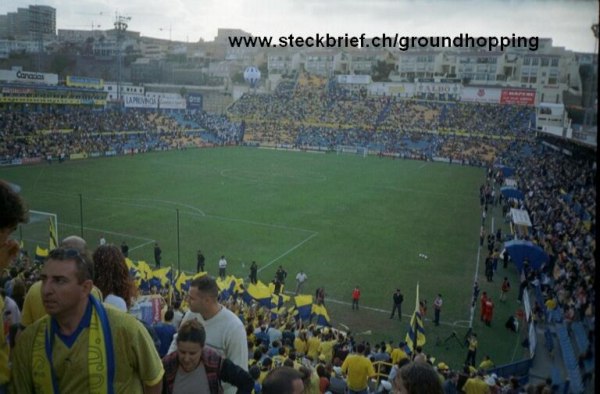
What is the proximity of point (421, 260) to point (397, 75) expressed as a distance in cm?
8015

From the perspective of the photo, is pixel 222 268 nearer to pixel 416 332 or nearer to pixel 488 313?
pixel 416 332

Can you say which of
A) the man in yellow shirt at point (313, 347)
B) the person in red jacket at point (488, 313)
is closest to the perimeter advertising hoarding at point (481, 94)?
the person in red jacket at point (488, 313)

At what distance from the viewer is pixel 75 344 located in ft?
8.93

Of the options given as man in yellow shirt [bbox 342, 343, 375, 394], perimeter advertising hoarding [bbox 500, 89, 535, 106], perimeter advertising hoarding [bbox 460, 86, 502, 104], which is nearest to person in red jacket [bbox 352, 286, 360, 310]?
man in yellow shirt [bbox 342, 343, 375, 394]

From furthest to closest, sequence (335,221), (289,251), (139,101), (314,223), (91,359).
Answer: (139,101)
(335,221)
(314,223)
(289,251)
(91,359)

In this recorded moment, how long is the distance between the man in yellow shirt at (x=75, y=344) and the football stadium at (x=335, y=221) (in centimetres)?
7

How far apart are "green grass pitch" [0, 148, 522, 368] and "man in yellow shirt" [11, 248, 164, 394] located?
11592 mm

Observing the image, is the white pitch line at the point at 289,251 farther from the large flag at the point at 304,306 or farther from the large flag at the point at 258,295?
the large flag at the point at 304,306

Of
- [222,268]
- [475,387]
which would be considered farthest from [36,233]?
[475,387]

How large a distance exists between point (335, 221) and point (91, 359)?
80.1 ft

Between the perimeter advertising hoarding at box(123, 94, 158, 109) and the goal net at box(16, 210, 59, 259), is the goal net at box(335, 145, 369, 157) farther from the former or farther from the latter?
the goal net at box(16, 210, 59, 259)

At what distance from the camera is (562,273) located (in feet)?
51.6

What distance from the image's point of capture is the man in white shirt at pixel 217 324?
13.5 ft

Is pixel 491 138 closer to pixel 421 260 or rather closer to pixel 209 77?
pixel 421 260
